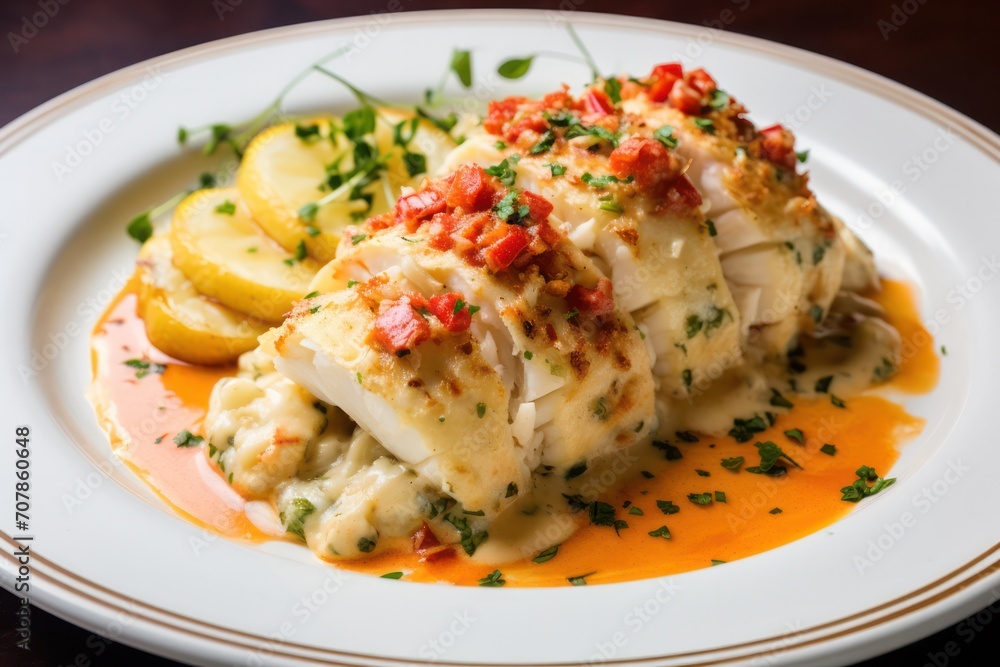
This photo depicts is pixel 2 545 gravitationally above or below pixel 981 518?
above

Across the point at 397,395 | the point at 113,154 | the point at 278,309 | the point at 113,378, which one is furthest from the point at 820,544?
the point at 113,154

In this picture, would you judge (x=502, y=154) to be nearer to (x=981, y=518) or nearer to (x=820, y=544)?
(x=820, y=544)

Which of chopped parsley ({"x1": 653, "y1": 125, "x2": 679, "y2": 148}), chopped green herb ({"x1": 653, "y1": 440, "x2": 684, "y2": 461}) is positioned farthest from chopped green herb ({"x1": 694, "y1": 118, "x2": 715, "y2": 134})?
chopped green herb ({"x1": 653, "y1": 440, "x2": 684, "y2": 461})

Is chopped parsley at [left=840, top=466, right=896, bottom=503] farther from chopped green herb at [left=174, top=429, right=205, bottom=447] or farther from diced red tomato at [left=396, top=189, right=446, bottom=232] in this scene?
chopped green herb at [left=174, top=429, right=205, bottom=447]

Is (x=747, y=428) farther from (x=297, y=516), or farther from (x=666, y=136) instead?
(x=297, y=516)

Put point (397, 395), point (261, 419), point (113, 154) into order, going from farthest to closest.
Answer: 1. point (113, 154)
2. point (261, 419)
3. point (397, 395)

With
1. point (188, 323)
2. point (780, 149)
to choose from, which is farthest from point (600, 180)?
point (188, 323)

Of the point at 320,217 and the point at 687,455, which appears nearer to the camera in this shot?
the point at 687,455
